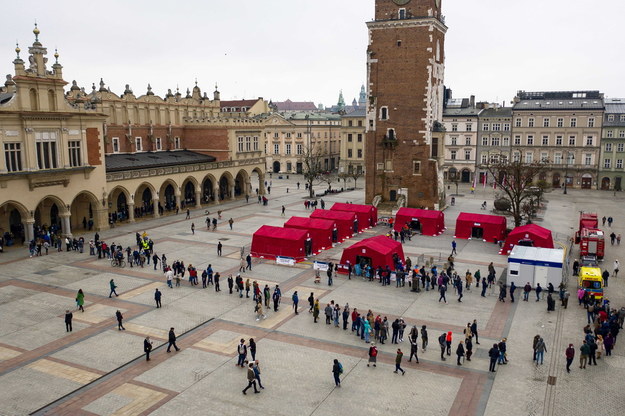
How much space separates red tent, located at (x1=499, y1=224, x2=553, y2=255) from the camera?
121ft

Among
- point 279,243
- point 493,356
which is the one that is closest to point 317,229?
point 279,243

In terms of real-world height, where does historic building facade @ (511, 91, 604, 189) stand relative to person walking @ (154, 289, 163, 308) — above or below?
above

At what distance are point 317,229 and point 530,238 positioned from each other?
1567 cm

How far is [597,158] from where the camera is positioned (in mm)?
75000

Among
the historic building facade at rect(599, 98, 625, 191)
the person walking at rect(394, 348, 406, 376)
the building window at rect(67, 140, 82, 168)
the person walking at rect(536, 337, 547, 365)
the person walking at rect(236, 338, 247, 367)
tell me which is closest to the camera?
the person walking at rect(394, 348, 406, 376)

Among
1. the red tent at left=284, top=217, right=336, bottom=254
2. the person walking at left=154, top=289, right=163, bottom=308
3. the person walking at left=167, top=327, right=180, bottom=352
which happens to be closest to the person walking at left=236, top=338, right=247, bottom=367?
the person walking at left=167, top=327, right=180, bottom=352

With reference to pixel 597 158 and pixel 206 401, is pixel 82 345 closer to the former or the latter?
pixel 206 401

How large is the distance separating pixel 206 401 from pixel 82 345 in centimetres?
790

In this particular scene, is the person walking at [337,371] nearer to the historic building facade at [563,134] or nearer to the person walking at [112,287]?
the person walking at [112,287]

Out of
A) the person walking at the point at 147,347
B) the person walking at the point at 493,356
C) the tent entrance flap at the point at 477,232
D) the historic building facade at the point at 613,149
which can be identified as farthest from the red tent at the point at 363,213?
the historic building facade at the point at 613,149

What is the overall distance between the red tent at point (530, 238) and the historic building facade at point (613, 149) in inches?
1772

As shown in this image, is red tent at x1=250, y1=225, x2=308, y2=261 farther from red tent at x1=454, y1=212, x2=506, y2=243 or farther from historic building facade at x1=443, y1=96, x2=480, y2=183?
historic building facade at x1=443, y1=96, x2=480, y2=183

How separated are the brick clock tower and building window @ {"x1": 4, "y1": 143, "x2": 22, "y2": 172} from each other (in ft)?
113

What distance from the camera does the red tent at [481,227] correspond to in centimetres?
4338
